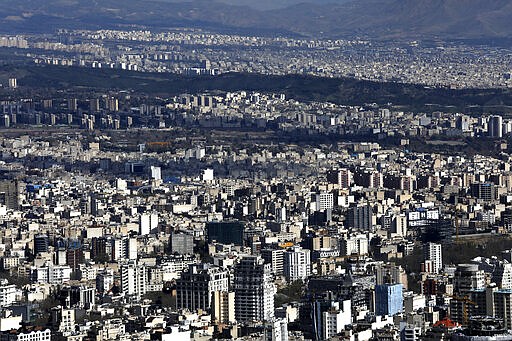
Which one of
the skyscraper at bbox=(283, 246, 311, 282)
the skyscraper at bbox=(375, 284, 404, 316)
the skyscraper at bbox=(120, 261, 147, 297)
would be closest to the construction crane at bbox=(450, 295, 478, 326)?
the skyscraper at bbox=(375, 284, 404, 316)

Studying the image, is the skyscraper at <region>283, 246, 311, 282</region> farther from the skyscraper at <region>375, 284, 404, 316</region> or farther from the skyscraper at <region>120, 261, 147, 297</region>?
the skyscraper at <region>375, 284, 404, 316</region>

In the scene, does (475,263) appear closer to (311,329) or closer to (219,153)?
(311,329)

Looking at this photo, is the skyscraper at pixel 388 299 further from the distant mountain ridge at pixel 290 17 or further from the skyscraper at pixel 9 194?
the distant mountain ridge at pixel 290 17

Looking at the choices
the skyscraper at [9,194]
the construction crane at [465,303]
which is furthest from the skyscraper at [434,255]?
the skyscraper at [9,194]

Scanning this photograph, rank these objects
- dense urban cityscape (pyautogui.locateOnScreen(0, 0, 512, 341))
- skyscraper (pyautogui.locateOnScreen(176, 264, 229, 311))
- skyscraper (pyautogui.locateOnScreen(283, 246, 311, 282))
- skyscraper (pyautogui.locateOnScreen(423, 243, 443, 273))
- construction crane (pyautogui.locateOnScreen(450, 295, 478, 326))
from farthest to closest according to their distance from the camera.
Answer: skyscraper (pyautogui.locateOnScreen(423, 243, 443, 273)), skyscraper (pyautogui.locateOnScreen(283, 246, 311, 282)), skyscraper (pyautogui.locateOnScreen(176, 264, 229, 311)), dense urban cityscape (pyautogui.locateOnScreen(0, 0, 512, 341)), construction crane (pyautogui.locateOnScreen(450, 295, 478, 326))

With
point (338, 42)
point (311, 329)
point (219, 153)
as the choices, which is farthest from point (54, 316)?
point (338, 42)

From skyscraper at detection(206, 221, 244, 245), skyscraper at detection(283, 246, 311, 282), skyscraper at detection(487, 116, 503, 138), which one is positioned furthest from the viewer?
skyscraper at detection(487, 116, 503, 138)
